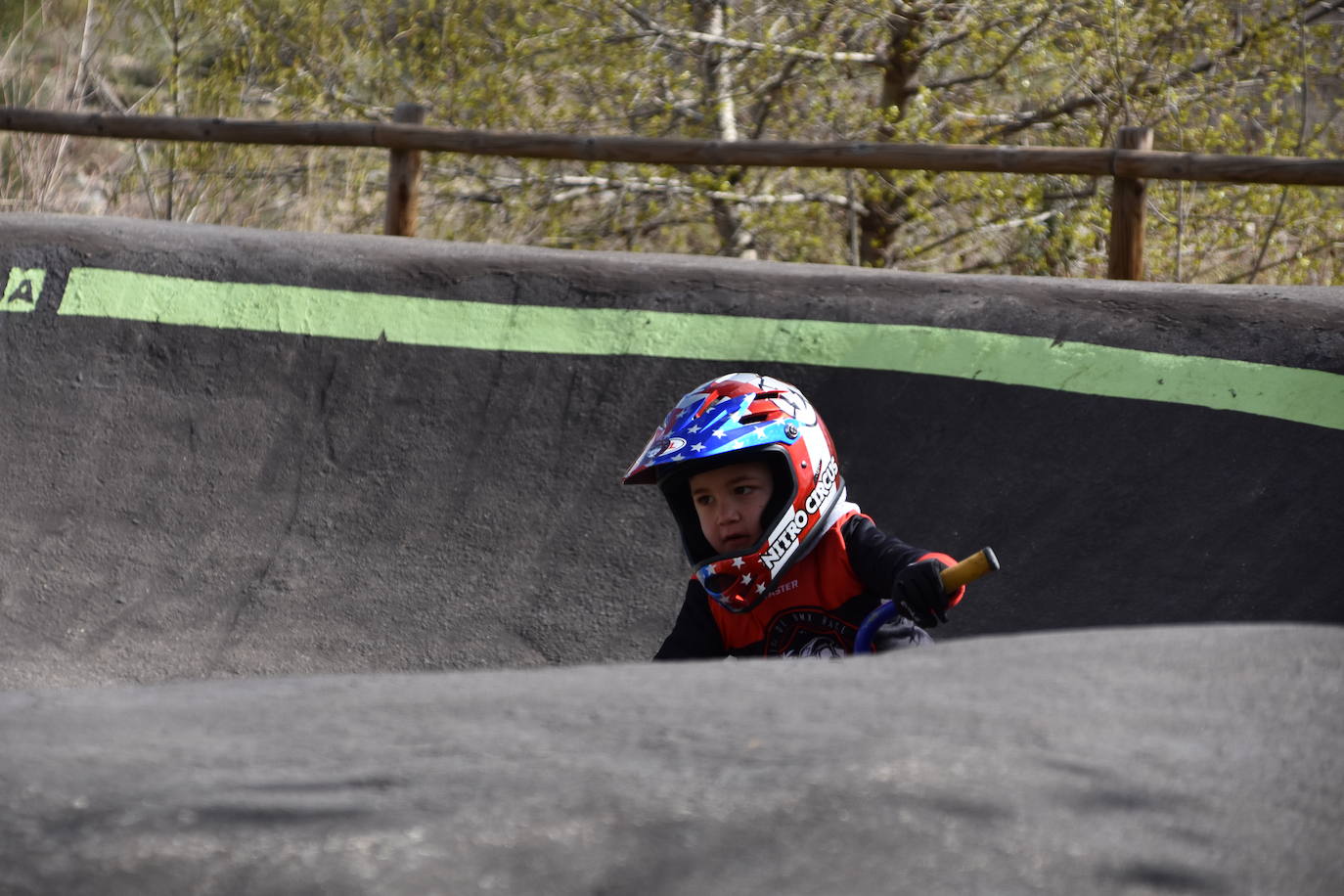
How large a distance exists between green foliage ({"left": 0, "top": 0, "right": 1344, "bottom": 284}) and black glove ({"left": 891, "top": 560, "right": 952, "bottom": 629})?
259 inches

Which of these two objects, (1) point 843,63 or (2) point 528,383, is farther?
(1) point 843,63

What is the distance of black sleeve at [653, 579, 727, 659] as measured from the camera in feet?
10.6

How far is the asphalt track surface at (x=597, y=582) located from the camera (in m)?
1.09

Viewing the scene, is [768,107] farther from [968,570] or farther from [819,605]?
[968,570]

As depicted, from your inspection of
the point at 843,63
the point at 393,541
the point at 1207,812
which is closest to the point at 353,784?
the point at 1207,812

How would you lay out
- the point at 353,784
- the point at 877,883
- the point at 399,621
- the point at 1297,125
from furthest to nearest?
1. the point at 1297,125
2. the point at 399,621
3. the point at 353,784
4. the point at 877,883

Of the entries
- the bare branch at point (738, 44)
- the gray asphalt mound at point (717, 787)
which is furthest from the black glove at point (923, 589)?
the bare branch at point (738, 44)

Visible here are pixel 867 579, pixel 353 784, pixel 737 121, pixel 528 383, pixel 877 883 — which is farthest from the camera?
pixel 737 121

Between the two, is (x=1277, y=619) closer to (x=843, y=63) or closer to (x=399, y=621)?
(x=399, y=621)

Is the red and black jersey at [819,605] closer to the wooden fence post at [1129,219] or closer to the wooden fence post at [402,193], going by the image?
the wooden fence post at [1129,219]

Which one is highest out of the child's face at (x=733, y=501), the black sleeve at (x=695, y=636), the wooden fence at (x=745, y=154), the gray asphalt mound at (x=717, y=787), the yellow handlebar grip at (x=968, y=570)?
the gray asphalt mound at (x=717, y=787)

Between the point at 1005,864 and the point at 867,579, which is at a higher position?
the point at 1005,864

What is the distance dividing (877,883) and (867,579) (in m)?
2.08

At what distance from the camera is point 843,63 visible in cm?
1053
